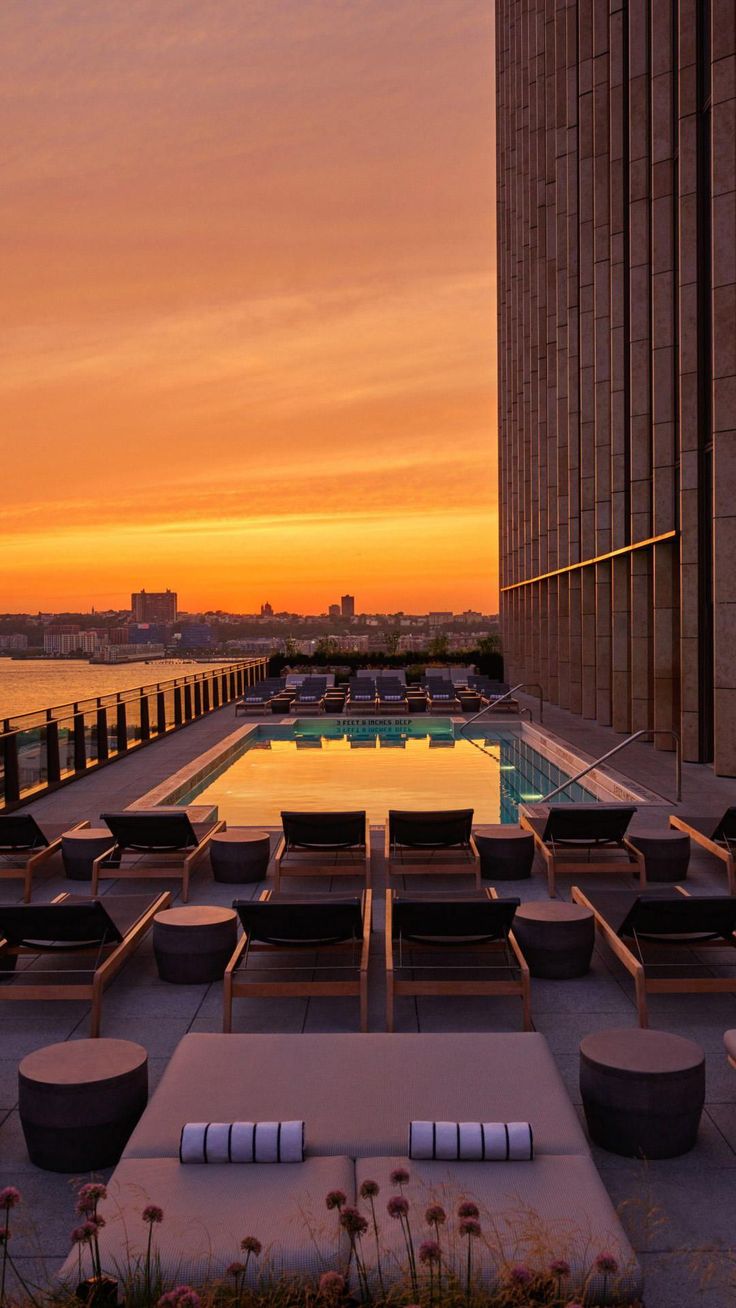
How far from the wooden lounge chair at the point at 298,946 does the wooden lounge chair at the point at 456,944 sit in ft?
0.88

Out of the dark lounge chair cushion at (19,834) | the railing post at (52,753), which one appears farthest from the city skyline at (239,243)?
the dark lounge chair cushion at (19,834)

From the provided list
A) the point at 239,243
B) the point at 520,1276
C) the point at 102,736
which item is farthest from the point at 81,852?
the point at 239,243

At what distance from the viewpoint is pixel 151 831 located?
378 inches

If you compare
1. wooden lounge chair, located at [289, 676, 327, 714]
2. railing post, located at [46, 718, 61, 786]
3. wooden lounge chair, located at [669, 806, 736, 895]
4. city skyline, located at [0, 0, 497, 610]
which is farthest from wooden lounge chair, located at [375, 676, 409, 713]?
wooden lounge chair, located at [669, 806, 736, 895]

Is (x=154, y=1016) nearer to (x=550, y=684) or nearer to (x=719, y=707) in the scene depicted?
(x=719, y=707)

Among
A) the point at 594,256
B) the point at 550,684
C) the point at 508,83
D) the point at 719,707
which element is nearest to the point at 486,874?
the point at 719,707

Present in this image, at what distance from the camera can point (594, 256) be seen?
24.1 meters

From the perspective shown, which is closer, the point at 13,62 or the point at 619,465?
the point at 619,465

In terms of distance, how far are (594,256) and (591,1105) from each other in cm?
2311

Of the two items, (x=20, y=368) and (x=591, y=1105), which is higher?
(x=20, y=368)

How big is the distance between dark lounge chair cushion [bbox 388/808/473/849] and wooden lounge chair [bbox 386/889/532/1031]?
2596mm

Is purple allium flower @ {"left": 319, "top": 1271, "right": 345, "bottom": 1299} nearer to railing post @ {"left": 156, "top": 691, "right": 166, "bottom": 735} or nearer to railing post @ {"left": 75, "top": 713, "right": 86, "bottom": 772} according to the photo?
railing post @ {"left": 75, "top": 713, "right": 86, "bottom": 772}

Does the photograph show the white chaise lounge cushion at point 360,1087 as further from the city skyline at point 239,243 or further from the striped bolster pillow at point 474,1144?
the city skyline at point 239,243

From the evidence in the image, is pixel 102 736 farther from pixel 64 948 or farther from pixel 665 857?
pixel 64 948
